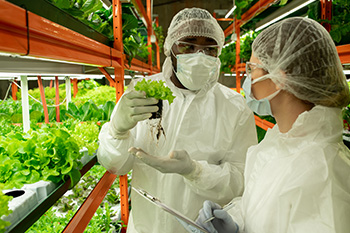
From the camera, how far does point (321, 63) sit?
1.16 metres

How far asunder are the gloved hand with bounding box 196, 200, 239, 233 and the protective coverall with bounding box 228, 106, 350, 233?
0.28 feet

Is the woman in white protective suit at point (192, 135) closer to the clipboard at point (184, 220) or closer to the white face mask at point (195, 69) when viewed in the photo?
the white face mask at point (195, 69)

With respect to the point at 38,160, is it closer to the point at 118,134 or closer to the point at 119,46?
the point at 118,134

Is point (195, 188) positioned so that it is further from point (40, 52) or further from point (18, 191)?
point (40, 52)

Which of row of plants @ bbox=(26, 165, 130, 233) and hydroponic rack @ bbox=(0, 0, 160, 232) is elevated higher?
hydroponic rack @ bbox=(0, 0, 160, 232)

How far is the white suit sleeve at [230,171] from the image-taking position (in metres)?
1.79

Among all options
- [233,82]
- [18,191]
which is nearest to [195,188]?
[18,191]

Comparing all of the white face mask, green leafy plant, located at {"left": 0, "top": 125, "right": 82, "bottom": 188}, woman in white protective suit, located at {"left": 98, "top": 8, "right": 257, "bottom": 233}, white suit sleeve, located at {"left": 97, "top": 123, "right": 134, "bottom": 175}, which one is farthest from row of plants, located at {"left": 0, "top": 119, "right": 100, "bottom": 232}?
the white face mask

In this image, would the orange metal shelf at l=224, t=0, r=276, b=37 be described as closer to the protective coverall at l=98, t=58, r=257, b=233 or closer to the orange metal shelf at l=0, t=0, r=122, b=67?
the protective coverall at l=98, t=58, r=257, b=233

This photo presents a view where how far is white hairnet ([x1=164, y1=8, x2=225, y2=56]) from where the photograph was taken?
2.00 m

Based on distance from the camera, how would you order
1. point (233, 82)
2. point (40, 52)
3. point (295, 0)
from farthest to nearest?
1. point (233, 82)
2. point (295, 0)
3. point (40, 52)

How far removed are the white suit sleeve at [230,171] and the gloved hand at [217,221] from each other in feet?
1.16

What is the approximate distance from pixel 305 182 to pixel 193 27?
1.39 metres

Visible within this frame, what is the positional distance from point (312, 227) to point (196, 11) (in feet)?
5.70
